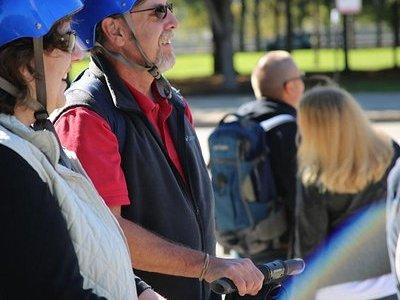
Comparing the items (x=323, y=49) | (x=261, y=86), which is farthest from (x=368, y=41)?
(x=261, y=86)

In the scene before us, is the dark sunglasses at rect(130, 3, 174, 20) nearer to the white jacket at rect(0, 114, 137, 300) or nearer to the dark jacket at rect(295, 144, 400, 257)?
the white jacket at rect(0, 114, 137, 300)

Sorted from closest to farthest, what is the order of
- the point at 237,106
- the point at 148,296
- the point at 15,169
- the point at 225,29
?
the point at 15,169 → the point at 148,296 → the point at 237,106 → the point at 225,29

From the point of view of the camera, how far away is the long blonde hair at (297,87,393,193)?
4785 millimetres

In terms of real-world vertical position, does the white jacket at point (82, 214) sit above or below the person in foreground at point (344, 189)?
above

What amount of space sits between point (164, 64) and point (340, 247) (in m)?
1.91

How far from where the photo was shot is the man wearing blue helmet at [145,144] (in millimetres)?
2963

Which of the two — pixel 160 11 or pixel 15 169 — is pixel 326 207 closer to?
pixel 160 11

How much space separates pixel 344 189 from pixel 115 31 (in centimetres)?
192

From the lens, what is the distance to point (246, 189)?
209 inches

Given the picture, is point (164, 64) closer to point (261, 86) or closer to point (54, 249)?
point (54, 249)

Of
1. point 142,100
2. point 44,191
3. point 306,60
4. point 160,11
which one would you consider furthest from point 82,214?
point 306,60

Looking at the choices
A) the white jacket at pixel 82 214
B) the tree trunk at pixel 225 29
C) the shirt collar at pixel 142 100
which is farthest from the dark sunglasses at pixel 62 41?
the tree trunk at pixel 225 29

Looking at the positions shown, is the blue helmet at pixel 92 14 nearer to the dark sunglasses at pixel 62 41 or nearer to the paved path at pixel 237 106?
the dark sunglasses at pixel 62 41

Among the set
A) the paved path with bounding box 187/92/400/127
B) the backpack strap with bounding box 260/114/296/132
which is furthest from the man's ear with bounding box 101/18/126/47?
the paved path with bounding box 187/92/400/127
